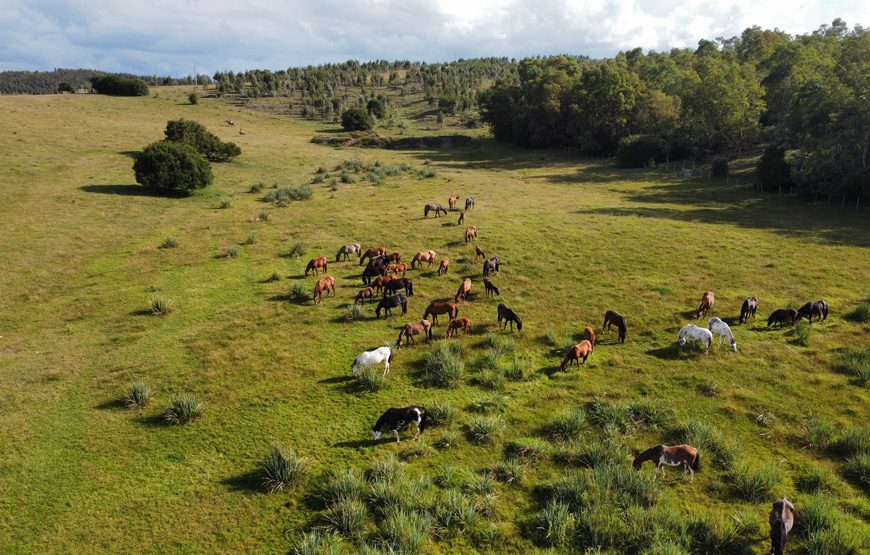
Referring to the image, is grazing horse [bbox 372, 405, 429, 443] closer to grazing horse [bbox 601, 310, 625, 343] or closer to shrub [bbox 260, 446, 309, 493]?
shrub [bbox 260, 446, 309, 493]

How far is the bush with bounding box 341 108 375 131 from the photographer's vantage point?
92.5m

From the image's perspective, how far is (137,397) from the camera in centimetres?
1456

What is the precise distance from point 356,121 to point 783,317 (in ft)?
281

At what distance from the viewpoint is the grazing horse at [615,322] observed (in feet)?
61.5

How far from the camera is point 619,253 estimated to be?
96.8ft

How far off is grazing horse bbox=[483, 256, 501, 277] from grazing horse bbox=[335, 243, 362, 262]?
27.6 ft

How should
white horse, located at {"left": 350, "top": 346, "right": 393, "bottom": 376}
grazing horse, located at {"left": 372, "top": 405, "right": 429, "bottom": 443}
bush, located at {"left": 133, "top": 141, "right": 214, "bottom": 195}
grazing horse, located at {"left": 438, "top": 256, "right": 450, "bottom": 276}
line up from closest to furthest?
grazing horse, located at {"left": 372, "top": 405, "right": 429, "bottom": 443} < white horse, located at {"left": 350, "top": 346, "right": 393, "bottom": 376} < grazing horse, located at {"left": 438, "top": 256, "right": 450, "bottom": 276} < bush, located at {"left": 133, "top": 141, "right": 214, "bottom": 195}

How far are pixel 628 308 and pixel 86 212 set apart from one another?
39.7 meters

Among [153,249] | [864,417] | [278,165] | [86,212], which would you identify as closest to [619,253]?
[864,417]

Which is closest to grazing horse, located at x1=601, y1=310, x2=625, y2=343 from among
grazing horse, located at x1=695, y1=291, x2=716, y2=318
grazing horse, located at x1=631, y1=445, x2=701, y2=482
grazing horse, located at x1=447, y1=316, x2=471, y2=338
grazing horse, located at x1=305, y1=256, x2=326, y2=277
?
grazing horse, located at x1=695, y1=291, x2=716, y2=318

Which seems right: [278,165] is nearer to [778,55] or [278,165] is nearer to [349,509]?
[349,509]

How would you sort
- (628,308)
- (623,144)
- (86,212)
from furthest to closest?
(623,144), (86,212), (628,308)

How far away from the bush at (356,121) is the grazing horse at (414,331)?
269 feet

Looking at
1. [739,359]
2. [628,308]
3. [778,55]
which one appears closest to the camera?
[739,359]
